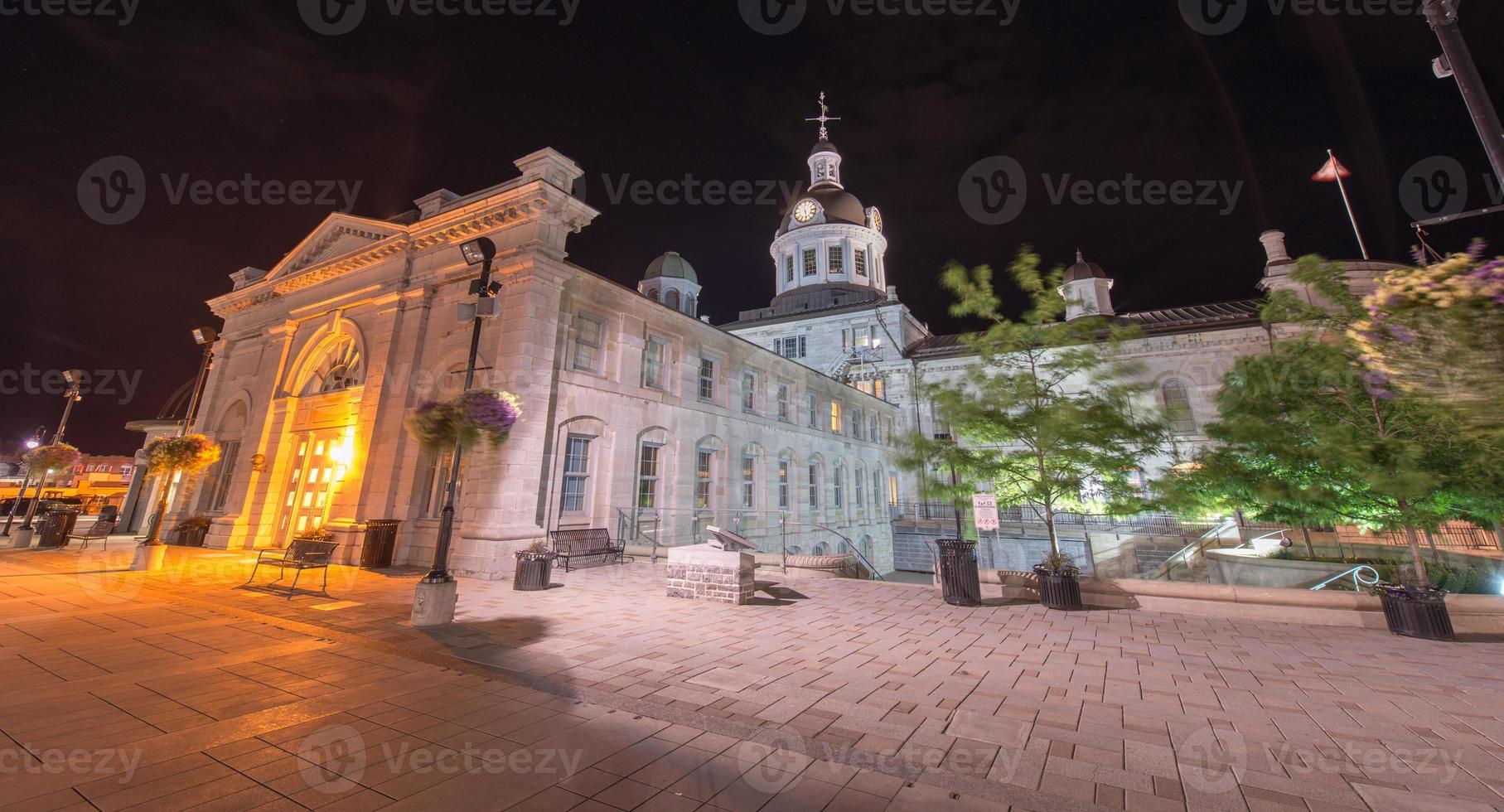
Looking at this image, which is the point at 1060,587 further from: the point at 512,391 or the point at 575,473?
the point at 512,391

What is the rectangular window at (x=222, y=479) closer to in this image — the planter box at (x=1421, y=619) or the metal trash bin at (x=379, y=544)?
the metal trash bin at (x=379, y=544)

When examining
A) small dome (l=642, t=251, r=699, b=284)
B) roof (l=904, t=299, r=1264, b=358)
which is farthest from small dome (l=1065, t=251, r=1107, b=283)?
small dome (l=642, t=251, r=699, b=284)

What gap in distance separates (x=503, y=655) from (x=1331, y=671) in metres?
9.51

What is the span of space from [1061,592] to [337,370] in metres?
22.8

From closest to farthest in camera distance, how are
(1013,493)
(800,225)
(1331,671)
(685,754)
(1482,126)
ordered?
(685,754)
(1482,126)
(1331,671)
(1013,493)
(800,225)

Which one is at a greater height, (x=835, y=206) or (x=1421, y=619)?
(x=835, y=206)

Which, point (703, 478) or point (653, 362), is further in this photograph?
point (703, 478)

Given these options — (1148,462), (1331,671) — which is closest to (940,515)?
(1148,462)

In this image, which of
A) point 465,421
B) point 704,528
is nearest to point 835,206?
point 704,528

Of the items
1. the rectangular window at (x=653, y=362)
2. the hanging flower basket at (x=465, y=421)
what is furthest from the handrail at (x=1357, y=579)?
the rectangular window at (x=653, y=362)

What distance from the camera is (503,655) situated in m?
5.99

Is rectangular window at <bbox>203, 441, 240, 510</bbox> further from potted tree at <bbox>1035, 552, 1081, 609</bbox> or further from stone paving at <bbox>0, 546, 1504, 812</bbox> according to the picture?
potted tree at <bbox>1035, 552, 1081, 609</bbox>

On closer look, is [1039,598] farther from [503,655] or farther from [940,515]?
[940,515]

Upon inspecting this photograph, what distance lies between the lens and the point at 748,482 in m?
22.3
